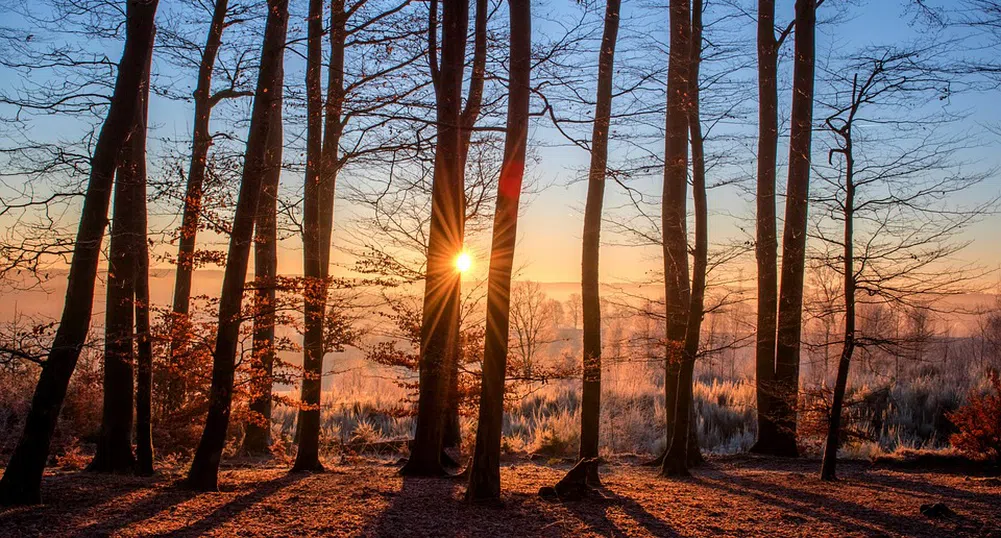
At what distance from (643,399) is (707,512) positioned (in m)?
14.5

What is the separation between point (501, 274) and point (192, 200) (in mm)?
3591

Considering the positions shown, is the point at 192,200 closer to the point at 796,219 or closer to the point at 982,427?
the point at 796,219

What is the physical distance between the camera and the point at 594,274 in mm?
10117

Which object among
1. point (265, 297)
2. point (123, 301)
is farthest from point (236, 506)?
point (123, 301)

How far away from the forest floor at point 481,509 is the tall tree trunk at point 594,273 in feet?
3.08

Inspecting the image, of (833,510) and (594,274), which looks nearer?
(833,510)

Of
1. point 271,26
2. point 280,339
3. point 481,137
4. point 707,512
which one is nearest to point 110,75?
point 271,26

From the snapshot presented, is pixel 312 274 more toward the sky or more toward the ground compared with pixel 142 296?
more toward the sky

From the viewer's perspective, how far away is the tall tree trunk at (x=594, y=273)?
9.77 meters

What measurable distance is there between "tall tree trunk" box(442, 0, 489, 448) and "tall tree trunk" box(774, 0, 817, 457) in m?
5.69

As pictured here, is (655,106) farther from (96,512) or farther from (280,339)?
(96,512)

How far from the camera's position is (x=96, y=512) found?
5996 millimetres

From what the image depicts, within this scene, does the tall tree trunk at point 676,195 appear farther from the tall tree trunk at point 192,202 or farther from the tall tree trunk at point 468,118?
the tall tree trunk at point 192,202

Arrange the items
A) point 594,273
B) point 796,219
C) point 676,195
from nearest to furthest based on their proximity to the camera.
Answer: point 594,273 < point 676,195 < point 796,219
